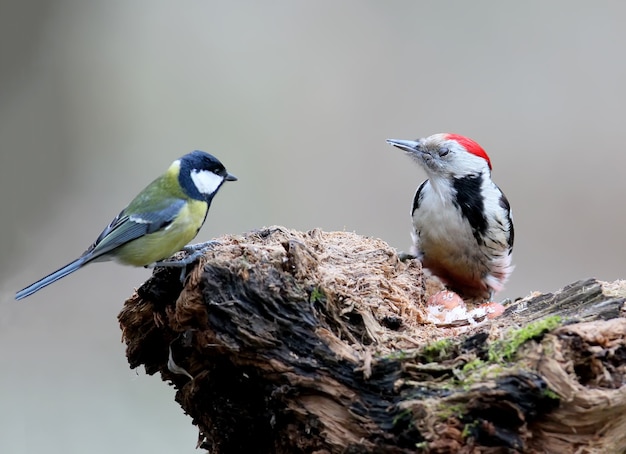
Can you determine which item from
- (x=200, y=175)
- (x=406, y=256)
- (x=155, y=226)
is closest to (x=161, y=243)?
(x=155, y=226)

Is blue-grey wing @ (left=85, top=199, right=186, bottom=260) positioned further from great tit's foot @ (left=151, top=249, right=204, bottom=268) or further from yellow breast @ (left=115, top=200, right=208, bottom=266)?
great tit's foot @ (left=151, top=249, right=204, bottom=268)

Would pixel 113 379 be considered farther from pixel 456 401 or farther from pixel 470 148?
pixel 456 401

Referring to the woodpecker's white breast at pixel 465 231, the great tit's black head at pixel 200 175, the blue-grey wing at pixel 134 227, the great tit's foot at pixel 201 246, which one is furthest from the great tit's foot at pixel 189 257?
the woodpecker's white breast at pixel 465 231

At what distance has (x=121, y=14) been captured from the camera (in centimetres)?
548

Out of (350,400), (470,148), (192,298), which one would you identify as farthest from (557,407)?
(470,148)

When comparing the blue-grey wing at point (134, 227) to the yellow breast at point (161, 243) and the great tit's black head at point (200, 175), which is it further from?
the great tit's black head at point (200, 175)

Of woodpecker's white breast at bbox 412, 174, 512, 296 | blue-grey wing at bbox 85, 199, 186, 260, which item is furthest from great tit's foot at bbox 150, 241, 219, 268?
woodpecker's white breast at bbox 412, 174, 512, 296

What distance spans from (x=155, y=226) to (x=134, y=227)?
0.29ft

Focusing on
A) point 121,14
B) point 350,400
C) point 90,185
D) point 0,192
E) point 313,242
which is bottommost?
point 350,400

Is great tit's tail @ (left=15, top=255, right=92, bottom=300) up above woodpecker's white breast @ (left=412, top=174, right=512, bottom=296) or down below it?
below

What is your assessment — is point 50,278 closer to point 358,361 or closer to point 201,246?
point 201,246

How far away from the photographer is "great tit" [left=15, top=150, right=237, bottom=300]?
8.02ft

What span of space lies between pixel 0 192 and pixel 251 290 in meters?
3.77

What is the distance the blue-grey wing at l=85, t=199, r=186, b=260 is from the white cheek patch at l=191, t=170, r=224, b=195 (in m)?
0.17
